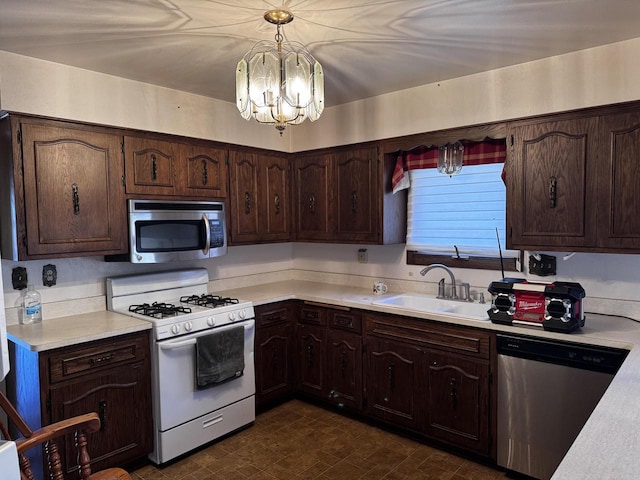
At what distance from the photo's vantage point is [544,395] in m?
2.45

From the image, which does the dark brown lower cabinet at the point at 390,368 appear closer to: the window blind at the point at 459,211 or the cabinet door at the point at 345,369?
the cabinet door at the point at 345,369

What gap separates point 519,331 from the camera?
253cm

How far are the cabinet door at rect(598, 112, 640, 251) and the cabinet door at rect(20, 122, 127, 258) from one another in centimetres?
289

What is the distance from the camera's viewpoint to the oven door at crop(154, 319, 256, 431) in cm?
274

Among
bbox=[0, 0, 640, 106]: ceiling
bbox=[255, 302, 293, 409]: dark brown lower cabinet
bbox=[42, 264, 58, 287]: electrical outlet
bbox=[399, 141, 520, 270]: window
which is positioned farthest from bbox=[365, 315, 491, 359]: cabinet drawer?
bbox=[42, 264, 58, 287]: electrical outlet

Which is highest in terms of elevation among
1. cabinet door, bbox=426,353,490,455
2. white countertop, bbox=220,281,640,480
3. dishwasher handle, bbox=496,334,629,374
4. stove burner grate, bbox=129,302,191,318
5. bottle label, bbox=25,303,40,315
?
bottle label, bbox=25,303,40,315

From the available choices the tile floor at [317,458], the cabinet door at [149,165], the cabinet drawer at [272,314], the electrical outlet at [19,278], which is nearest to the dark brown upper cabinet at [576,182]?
the tile floor at [317,458]

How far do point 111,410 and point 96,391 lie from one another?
159 millimetres

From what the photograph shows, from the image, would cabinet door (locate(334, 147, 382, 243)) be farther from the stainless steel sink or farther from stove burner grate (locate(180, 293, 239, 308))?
stove burner grate (locate(180, 293, 239, 308))

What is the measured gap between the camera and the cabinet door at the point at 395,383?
9.78 feet

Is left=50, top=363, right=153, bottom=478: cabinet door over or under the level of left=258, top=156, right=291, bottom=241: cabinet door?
under

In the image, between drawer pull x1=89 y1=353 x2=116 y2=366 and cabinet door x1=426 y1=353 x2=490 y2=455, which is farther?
cabinet door x1=426 y1=353 x2=490 y2=455

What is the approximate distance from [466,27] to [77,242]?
98.2 inches

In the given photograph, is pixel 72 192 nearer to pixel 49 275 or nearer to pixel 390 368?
pixel 49 275
